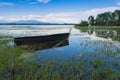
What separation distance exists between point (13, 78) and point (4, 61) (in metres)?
2.66

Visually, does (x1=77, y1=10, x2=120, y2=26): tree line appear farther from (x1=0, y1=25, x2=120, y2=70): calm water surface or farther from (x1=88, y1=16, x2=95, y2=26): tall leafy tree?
(x1=0, y1=25, x2=120, y2=70): calm water surface

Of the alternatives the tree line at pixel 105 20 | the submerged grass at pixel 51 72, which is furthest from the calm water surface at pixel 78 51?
the tree line at pixel 105 20

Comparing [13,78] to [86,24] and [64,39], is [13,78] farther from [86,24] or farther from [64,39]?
[86,24]

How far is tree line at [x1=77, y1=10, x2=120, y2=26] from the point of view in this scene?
90438 mm

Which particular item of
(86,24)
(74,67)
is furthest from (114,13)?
(74,67)

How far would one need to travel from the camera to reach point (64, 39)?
92.8 ft

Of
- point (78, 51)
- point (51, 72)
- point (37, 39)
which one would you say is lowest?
point (78, 51)

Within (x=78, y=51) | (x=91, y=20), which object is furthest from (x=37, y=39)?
(x=91, y=20)

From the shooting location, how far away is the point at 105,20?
99.0 m

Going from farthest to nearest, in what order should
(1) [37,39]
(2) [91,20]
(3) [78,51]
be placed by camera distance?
Result: (2) [91,20] < (1) [37,39] < (3) [78,51]

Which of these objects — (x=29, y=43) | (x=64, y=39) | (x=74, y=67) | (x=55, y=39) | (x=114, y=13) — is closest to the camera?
(x=74, y=67)

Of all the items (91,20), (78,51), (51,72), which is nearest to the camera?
(51,72)

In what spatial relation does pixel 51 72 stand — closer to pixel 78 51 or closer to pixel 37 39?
pixel 78 51

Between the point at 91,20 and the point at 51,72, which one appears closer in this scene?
the point at 51,72
